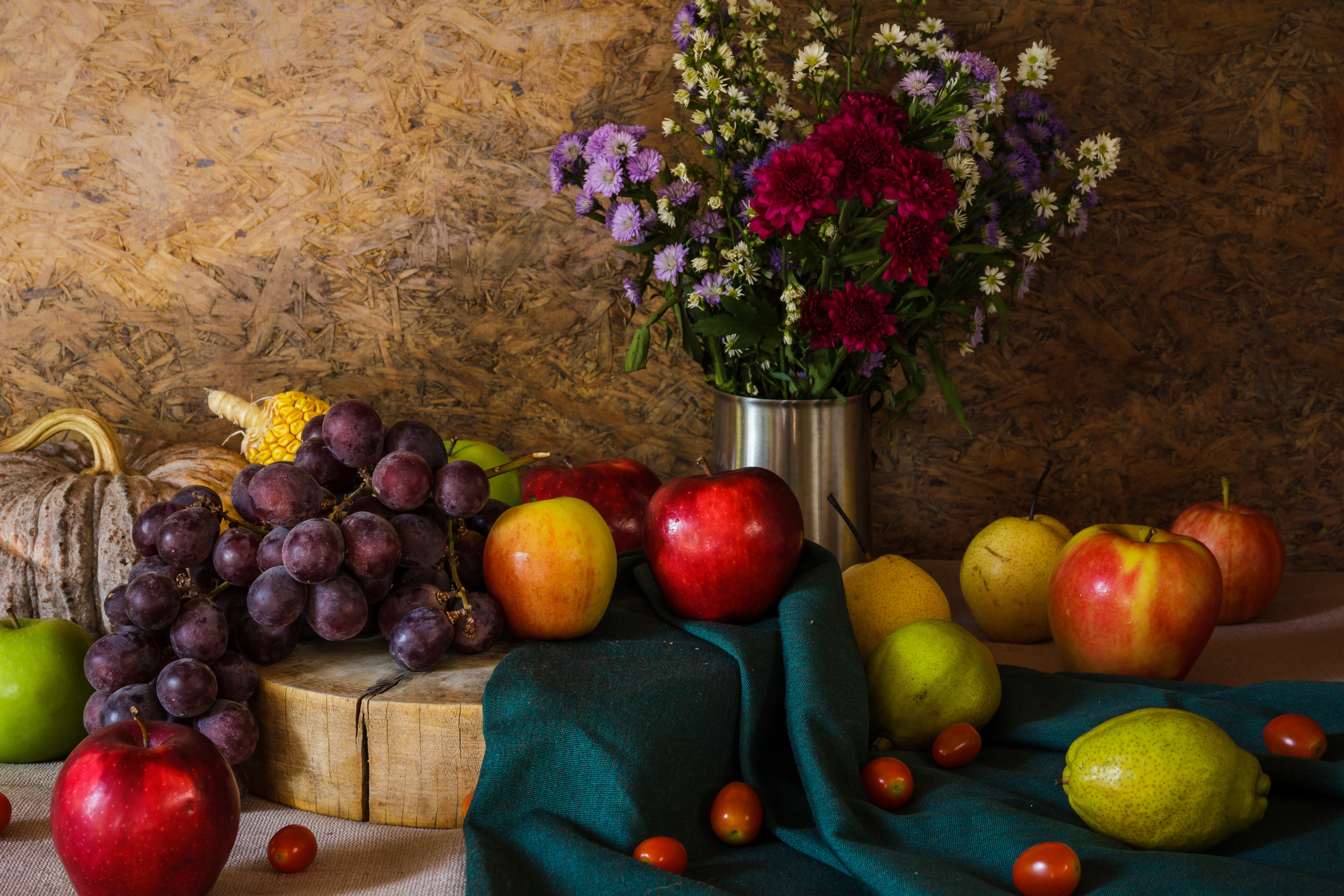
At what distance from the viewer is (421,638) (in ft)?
3.01

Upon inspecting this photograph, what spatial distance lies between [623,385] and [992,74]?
68 centimetres

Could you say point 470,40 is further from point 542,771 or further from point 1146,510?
point 1146,510

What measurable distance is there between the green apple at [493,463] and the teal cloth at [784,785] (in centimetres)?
35

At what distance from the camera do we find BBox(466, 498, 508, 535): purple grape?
3.51ft

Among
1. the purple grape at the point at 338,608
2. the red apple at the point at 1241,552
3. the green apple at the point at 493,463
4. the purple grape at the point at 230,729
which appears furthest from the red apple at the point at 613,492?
the red apple at the point at 1241,552

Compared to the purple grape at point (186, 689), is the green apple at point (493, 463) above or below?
above

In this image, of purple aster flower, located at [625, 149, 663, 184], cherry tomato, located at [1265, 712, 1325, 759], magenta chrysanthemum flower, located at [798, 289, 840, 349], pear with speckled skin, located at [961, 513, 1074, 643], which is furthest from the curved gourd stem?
cherry tomato, located at [1265, 712, 1325, 759]

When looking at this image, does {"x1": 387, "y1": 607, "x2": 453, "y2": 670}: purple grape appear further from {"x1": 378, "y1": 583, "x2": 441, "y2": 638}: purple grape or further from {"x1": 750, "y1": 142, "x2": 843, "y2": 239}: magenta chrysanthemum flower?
{"x1": 750, "y1": 142, "x2": 843, "y2": 239}: magenta chrysanthemum flower

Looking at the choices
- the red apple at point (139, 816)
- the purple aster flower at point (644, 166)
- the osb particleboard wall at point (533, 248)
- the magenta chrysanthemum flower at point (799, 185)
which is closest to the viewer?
the red apple at point (139, 816)

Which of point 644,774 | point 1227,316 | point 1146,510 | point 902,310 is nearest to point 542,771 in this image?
point 644,774

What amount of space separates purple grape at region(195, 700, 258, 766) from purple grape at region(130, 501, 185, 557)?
18cm

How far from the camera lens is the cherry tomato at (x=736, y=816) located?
86 centimetres

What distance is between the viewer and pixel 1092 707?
1.02m

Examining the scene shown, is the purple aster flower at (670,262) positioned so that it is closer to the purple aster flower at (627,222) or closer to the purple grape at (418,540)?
the purple aster flower at (627,222)
